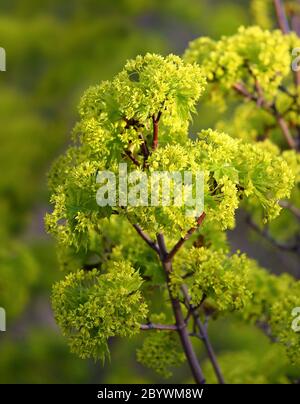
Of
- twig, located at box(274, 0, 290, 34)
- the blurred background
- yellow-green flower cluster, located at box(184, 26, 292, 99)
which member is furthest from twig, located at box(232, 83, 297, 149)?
the blurred background

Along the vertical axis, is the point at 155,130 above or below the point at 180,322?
above

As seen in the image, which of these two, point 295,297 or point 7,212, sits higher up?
point 7,212

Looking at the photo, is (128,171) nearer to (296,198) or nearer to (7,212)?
(296,198)

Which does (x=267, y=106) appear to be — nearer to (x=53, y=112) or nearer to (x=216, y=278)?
(x=216, y=278)

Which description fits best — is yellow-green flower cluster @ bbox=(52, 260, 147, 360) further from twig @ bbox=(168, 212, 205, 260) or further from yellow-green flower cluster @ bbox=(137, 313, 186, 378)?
yellow-green flower cluster @ bbox=(137, 313, 186, 378)

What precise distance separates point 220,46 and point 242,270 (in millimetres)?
2982

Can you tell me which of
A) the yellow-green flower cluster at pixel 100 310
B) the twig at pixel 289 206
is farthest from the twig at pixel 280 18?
the yellow-green flower cluster at pixel 100 310

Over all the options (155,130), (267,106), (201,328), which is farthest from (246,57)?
(201,328)

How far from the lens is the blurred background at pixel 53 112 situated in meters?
18.0

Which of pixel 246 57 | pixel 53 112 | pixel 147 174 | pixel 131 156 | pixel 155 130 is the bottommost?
pixel 147 174

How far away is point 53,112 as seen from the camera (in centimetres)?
2234

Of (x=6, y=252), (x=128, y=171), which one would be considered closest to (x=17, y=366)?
(x=6, y=252)

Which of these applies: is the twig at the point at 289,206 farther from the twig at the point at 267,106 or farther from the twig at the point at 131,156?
the twig at the point at 131,156
